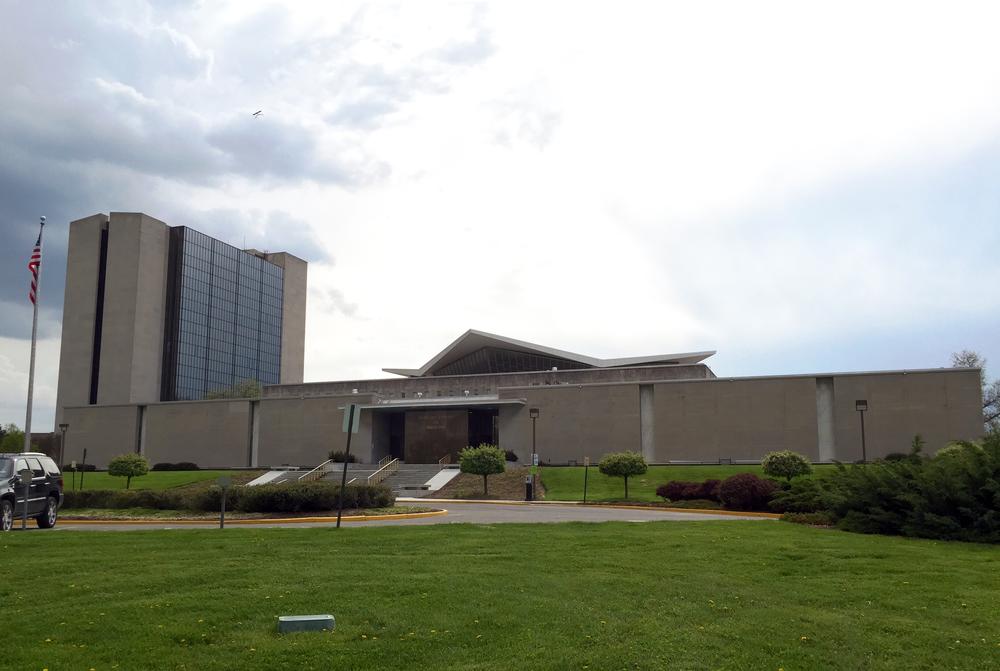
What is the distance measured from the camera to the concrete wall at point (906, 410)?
44.1m

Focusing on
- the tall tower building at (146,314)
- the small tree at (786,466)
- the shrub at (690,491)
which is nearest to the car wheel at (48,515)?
the shrub at (690,491)

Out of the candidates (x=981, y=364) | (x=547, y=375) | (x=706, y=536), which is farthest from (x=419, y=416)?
(x=981, y=364)

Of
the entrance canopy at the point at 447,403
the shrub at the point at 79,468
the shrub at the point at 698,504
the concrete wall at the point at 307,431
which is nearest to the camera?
the shrub at the point at 698,504

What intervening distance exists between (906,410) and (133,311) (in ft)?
294

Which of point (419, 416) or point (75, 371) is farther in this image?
point (75, 371)

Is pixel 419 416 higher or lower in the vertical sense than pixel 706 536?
higher

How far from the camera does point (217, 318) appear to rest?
380 feet

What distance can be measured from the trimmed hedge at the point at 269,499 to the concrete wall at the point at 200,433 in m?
33.7

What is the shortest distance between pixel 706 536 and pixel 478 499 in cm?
2453

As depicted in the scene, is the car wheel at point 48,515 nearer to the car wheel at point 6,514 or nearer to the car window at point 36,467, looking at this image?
the car window at point 36,467

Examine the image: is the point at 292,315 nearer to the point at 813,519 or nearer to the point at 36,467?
the point at 36,467

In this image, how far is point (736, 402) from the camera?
47.8 m

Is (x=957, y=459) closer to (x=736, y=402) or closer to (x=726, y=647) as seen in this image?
(x=726, y=647)

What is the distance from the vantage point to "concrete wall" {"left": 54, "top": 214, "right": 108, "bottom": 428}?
9981 centimetres
